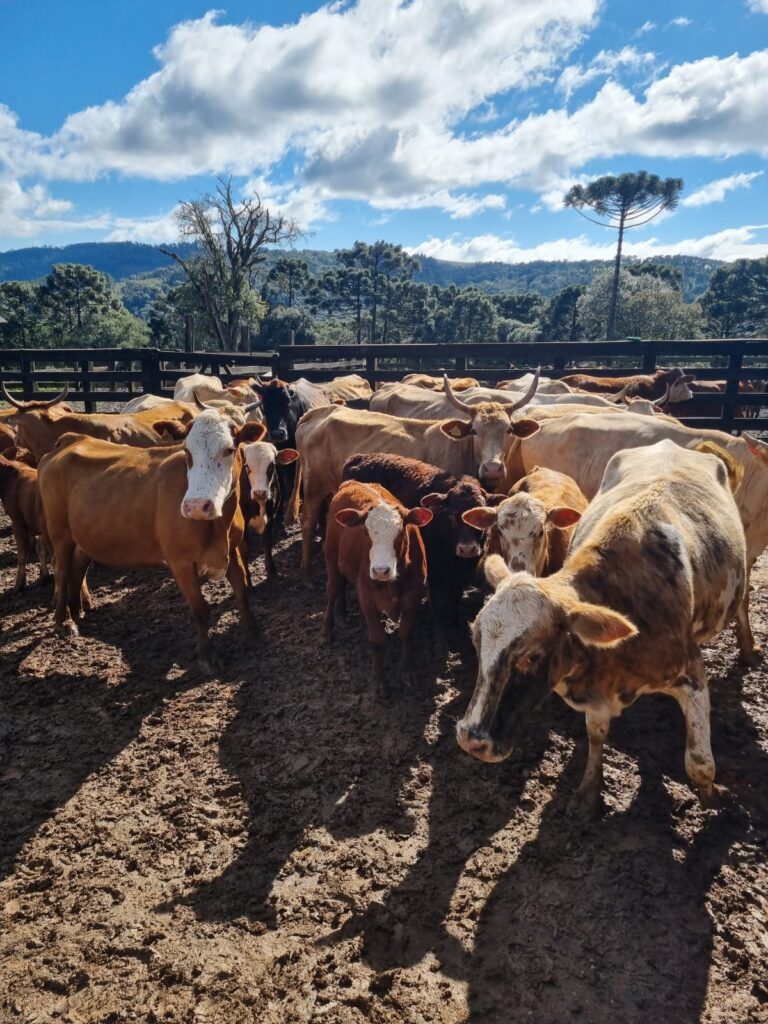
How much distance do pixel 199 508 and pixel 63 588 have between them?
1.88 metres

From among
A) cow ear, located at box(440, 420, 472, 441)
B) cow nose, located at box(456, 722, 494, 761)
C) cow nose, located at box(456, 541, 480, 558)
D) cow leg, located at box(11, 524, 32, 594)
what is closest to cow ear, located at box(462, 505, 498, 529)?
cow nose, located at box(456, 541, 480, 558)

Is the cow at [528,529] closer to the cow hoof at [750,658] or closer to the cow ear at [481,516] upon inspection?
the cow ear at [481,516]

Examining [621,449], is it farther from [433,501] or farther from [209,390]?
[209,390]

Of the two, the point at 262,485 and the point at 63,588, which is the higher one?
the point at 262,485

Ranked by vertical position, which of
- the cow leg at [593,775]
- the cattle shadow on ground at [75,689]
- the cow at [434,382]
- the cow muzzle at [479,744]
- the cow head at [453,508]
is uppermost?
the cow at [434,382]

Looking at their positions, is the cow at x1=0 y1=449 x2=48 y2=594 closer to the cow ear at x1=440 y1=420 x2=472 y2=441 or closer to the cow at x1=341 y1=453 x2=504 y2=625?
the cow at x1=341 y1=453 x2=504 y2=625

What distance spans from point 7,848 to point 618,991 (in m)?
2.82

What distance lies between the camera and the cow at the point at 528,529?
4.03 metres

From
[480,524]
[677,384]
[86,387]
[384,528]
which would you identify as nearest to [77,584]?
[384,528]

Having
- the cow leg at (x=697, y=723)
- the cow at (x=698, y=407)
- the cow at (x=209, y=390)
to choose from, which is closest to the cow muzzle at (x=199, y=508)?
the cow leg at (x=697, y=723)

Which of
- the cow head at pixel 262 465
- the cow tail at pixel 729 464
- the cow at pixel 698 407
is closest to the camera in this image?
the cow tail at pixel 729 464

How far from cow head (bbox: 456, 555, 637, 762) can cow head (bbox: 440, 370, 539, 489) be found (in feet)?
12.1

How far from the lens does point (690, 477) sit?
145 inches

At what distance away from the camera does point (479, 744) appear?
2.39 metres
